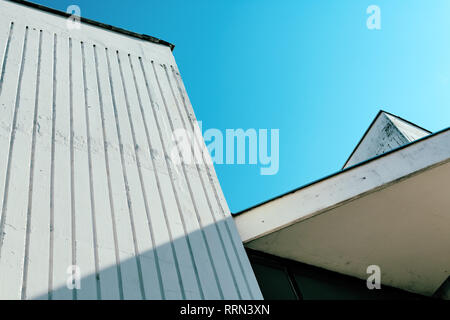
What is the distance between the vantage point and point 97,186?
8.32 ft

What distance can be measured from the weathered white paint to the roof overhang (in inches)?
19.4

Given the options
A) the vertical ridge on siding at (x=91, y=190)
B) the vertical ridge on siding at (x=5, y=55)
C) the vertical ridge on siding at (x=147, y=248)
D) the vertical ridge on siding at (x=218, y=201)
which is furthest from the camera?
the vertical ridge on siding at (x=5, y=55)

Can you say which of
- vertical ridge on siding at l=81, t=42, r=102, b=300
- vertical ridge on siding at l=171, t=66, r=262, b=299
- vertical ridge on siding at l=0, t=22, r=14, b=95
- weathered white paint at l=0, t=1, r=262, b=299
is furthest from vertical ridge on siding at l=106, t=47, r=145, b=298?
vertical ridge on siding at l=0, t=22, r=14, b=95

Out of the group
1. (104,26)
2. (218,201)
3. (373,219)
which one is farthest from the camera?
(104,26)

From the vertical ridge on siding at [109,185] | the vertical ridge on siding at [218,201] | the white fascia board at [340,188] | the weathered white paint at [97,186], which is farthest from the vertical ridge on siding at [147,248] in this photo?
the white fascia board at [340,188]

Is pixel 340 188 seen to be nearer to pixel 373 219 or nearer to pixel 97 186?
pixel 373 219

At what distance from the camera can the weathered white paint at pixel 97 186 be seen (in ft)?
6.74

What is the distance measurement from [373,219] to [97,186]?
2114 mm

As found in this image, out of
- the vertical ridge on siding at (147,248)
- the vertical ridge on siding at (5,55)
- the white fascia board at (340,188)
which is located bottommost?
the vertical ridge on siding at (147,248)

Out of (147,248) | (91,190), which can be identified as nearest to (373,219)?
(147,248)

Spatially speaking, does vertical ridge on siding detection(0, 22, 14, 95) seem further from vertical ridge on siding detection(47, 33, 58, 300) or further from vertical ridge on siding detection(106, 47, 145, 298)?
vertical ridge on siding detection(106, 47, 145, 298)

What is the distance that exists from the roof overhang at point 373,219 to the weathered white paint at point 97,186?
1.62 ft

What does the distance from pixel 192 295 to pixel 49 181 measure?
1036 mm

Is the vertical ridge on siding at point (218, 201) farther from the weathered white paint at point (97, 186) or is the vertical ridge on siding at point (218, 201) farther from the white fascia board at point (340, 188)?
the white fascia board at point (340, 188)
